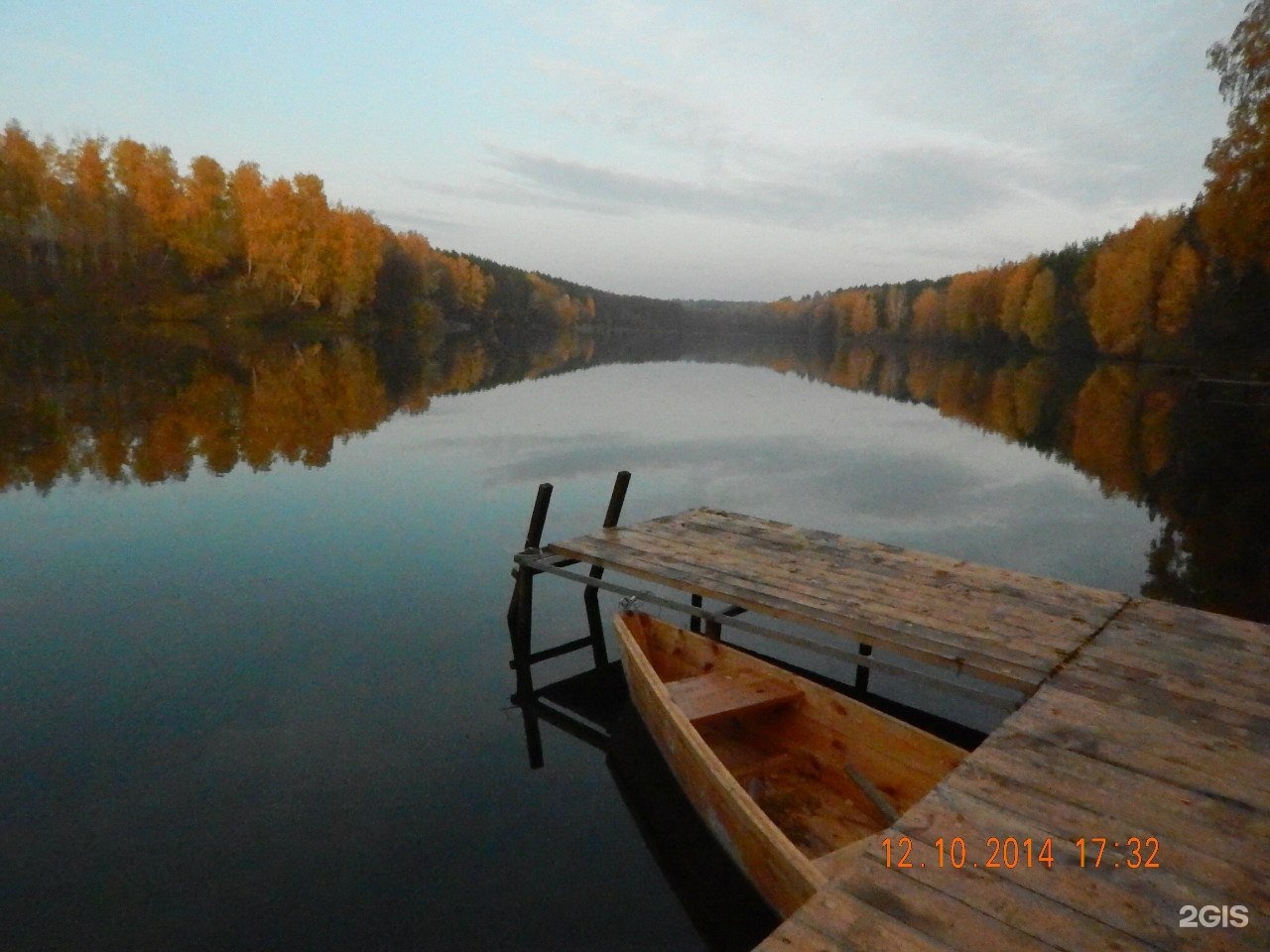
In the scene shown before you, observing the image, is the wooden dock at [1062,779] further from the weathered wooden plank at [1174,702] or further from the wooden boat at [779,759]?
the wooden boat at [779,759]

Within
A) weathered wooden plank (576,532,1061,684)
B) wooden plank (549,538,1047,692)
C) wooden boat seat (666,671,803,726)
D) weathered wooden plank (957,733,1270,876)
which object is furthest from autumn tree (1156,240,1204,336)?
weathered wooden plank (957,733,1270,876)

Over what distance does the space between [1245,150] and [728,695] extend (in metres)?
39.1

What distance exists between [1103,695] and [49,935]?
7890mm

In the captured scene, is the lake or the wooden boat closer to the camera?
the wooden boat

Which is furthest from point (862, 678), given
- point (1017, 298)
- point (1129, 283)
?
point (1017, 298)

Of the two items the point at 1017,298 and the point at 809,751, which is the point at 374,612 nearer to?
the point at 809,751

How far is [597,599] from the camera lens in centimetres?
1285

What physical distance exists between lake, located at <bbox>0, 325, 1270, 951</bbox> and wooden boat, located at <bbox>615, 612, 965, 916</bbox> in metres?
0.80

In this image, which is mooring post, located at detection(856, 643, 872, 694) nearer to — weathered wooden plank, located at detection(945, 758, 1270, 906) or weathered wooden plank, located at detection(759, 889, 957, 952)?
weathered wooden plank, located at detection(945, 758, 1270, 906)

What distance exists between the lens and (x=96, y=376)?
3600 centimetres

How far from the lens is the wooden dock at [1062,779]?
349 cm

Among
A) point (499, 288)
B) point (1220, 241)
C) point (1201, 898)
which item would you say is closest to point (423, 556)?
point (1201, 898)

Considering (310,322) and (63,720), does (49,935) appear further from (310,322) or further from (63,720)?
(310,322)

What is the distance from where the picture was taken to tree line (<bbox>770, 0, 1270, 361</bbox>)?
108ft
